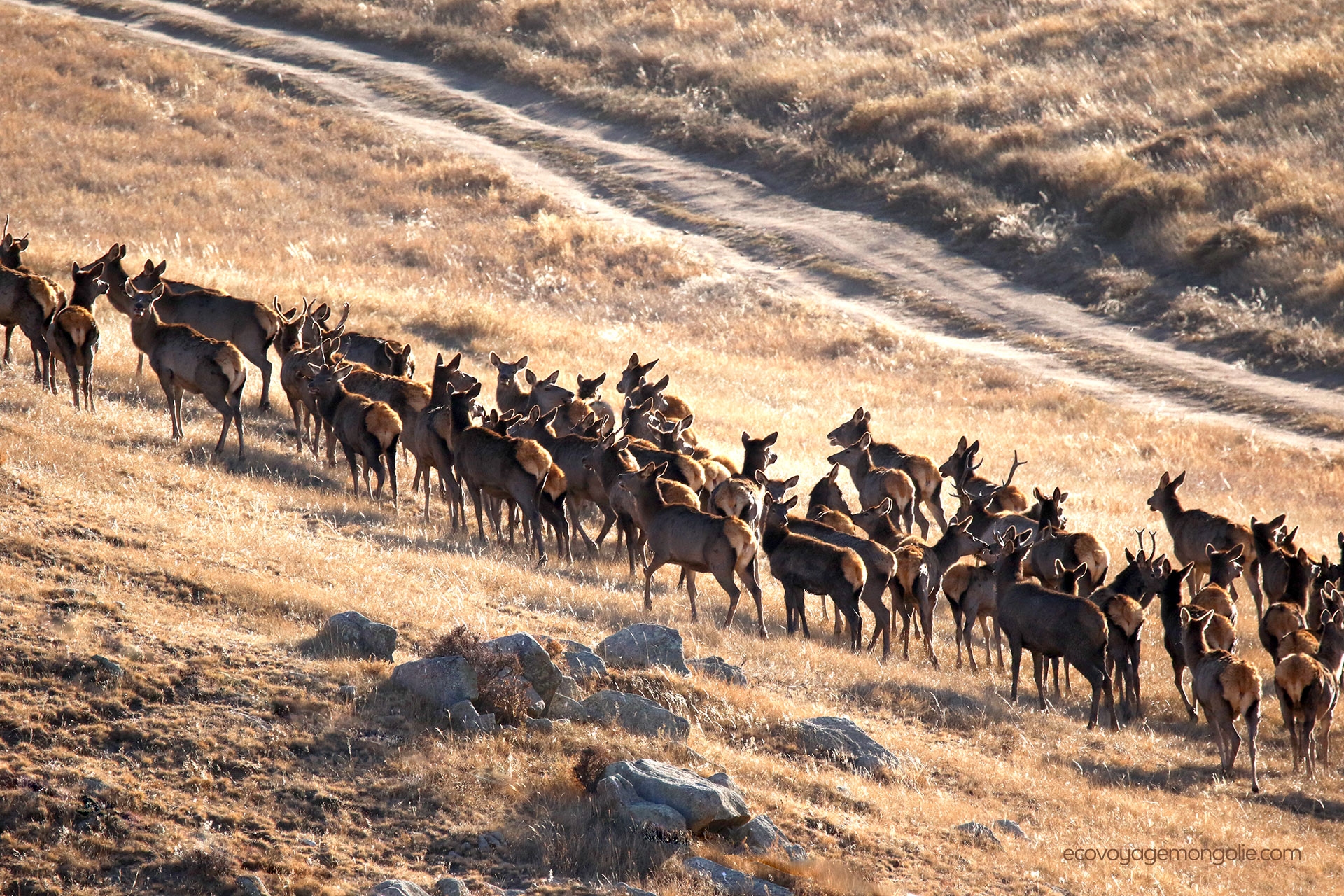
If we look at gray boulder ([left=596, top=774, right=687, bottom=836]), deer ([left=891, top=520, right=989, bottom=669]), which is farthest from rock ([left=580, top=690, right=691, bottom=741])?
deer ([left=891, top=520, right=989, bottom=669])

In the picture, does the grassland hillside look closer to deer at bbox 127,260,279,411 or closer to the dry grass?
the dry grass

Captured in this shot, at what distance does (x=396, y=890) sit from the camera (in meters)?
8.33

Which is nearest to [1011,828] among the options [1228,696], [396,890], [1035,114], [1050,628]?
[1228,696]

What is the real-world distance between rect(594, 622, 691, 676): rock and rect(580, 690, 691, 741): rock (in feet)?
3.26

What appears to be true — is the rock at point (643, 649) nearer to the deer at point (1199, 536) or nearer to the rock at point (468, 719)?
the rock at point (468, 719)

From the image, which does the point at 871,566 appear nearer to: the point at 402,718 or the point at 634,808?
the point at 634,808

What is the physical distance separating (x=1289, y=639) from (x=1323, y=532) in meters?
10.3

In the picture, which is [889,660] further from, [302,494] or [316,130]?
[316,130]

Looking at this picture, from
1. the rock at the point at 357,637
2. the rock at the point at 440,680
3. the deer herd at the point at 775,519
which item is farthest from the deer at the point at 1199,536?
the rock at the point at 357,637

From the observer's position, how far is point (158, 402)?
1902 centimetres

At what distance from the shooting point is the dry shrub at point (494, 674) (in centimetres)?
1058

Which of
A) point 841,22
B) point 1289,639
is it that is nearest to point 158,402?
point 1289,639

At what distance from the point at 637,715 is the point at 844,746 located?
2.01 m

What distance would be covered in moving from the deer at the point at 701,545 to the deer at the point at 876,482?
15.2 ft
